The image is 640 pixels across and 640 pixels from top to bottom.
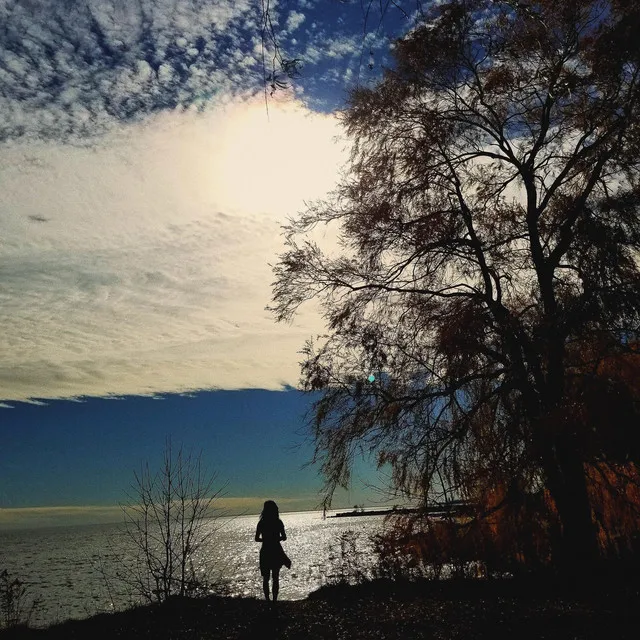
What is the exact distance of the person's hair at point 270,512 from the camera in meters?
9.83

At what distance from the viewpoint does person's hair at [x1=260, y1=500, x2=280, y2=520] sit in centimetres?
983

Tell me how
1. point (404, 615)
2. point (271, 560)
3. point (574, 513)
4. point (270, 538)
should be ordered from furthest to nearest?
point (271, 560) → point (270, 538) → point (574, 513) → point (404, 615)

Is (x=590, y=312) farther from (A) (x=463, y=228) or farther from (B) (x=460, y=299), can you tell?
(A) (x=463, y=228)

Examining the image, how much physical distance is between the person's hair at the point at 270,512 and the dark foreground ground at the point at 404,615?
1.60 m

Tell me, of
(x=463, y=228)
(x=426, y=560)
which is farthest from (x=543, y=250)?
(x=426, y=560)

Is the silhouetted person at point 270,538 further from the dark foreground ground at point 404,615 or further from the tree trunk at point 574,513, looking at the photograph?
the tree trunk at point 574,513

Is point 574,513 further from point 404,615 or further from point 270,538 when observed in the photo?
point 270,538

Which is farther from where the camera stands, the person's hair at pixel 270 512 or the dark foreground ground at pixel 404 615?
the person's hair at pixel 270 512

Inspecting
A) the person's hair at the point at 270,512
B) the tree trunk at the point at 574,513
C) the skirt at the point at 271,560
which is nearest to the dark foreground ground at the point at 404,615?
the tree trunk at the point at 574,513

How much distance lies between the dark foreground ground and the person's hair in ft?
5.26

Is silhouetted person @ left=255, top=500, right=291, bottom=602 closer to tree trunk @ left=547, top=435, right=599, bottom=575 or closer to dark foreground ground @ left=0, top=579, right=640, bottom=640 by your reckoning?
dark foreground ground @ left=0, top=579, right=640, bottom=640

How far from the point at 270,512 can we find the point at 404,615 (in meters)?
3.08

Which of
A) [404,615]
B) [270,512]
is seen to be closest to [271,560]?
[270,512]

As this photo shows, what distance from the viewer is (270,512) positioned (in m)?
9.88
